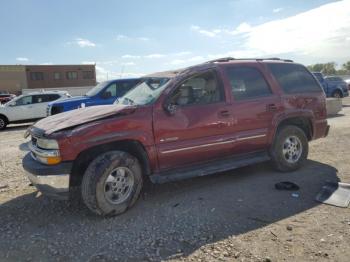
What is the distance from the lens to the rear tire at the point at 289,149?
226 inches

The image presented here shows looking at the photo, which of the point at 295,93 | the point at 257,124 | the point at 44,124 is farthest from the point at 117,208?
the point at 295,93

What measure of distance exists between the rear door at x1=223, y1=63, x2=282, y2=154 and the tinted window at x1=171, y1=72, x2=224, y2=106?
244mm

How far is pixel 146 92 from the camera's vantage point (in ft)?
16.4

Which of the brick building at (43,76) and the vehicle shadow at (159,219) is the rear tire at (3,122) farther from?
the brick building at (43,76)

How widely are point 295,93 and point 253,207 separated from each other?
2489 millimetres

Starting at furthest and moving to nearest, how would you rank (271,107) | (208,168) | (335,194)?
1. (271,107)
2. (208,168)
3. (335,194)

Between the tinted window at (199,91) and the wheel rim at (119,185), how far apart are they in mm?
1210

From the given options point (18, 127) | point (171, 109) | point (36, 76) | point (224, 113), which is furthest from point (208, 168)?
point (36, 76)

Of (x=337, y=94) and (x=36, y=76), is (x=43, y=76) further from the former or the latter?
(x=337, y=94)

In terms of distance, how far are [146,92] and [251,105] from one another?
1731 mm

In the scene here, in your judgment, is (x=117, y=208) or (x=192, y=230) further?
(x=117, y=208)

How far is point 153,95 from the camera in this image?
4734mm

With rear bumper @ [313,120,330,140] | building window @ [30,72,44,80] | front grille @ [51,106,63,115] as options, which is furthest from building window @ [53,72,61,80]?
rear bumper @ [313,120,330,140]

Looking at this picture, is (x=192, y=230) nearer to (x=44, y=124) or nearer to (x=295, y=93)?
(x=44, y=124)
